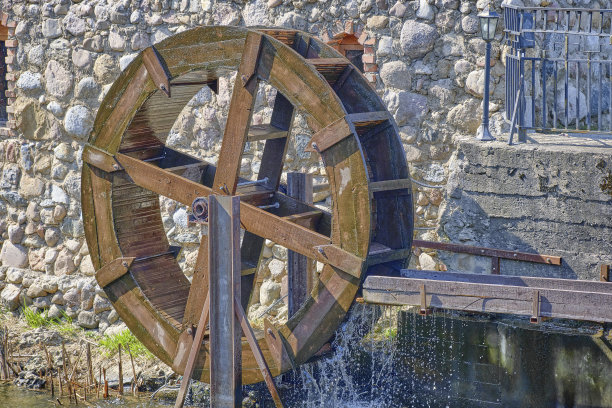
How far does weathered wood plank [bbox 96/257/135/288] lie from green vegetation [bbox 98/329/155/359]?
1067mm

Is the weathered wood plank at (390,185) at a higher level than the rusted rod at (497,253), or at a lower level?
higher

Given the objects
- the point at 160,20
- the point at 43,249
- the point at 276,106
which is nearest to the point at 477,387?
the point at 276,106

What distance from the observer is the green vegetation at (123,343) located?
23.1ft

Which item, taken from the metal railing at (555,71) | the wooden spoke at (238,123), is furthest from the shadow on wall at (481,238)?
the wooden spoke at (238,123)

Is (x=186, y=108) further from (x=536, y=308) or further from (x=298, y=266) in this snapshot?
(x=536, y=308)

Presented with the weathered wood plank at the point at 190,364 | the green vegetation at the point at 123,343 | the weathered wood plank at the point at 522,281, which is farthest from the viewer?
the green vegetation at the point at 123,343

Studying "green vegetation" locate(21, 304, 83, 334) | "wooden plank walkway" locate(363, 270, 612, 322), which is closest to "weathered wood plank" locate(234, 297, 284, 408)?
"wooden plank walkway" locate(363, 270, 612, 322)

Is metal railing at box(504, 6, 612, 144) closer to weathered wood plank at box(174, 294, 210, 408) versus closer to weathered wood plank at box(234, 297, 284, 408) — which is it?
weathered wood plank at box(234, 297, 284, 408)

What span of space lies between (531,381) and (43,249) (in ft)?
13.8

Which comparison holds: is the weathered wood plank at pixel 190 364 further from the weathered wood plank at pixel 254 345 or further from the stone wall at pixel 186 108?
the stone wall at pixel 186 108

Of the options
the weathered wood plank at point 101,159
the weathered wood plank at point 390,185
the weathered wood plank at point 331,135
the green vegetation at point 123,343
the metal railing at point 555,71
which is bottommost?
the green vegetation at point 123,343

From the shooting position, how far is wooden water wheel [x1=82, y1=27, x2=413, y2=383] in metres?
5.29

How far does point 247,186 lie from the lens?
6.02m

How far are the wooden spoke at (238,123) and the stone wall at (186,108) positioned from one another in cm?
128
